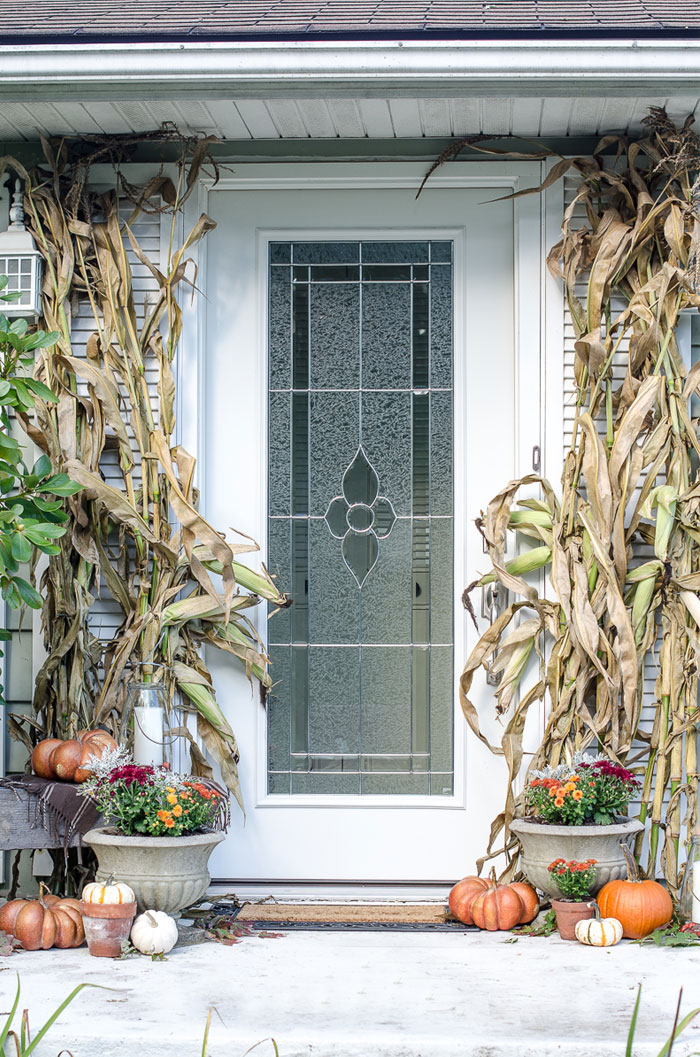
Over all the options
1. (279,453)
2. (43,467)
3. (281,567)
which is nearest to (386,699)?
(281,567)

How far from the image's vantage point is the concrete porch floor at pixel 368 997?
96.6 inches

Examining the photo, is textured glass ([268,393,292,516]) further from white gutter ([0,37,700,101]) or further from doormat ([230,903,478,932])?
doormat ([230,903,478,932])

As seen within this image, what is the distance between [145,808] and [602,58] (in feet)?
8.13

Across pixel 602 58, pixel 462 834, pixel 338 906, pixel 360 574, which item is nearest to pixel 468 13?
pixel 602 58

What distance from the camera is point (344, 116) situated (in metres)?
3.57

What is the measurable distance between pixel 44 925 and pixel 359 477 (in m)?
1.70

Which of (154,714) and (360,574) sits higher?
(360,574)

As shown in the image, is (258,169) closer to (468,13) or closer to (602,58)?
(468,13)

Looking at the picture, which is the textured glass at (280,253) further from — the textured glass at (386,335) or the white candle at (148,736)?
the white candle at (148,736)

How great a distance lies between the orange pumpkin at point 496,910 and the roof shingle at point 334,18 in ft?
8.26

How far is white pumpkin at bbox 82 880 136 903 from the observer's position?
10.0 feet

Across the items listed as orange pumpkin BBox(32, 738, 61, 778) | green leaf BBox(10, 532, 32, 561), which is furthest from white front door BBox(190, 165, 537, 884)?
green leaf BBox(10, 532, 32, 561)

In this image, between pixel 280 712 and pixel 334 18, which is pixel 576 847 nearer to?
pixel 280 712

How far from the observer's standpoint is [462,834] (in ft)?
12.2
